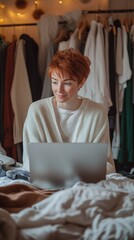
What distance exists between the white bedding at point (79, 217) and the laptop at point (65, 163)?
178mm

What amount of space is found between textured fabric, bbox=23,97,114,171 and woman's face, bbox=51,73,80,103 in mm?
81

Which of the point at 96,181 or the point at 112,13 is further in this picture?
the point at 112,13

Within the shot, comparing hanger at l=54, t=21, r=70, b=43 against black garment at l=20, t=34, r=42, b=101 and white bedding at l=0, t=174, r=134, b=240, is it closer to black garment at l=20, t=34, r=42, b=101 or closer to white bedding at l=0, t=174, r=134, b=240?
black garment at l=20, t=34, r=42, b=101

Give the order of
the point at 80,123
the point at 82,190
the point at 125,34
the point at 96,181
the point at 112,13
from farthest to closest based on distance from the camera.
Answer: the point at 112,13 < the point at 125,34 < the point at 80,123 < the point at 96,181 < the point at 82,190

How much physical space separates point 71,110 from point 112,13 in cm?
138

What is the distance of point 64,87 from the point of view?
1.28 metres

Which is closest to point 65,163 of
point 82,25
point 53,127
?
point 53,127

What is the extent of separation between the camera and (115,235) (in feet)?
2.08

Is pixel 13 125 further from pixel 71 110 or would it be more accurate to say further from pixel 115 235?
pixel 115 235

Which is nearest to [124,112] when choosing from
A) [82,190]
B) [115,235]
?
[82,190]

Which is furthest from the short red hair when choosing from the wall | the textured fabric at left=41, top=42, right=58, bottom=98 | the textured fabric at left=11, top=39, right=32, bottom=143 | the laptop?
the wall

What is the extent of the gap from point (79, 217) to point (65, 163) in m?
0.30

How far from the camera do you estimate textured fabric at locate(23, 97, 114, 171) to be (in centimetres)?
130

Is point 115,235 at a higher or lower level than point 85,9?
lower
